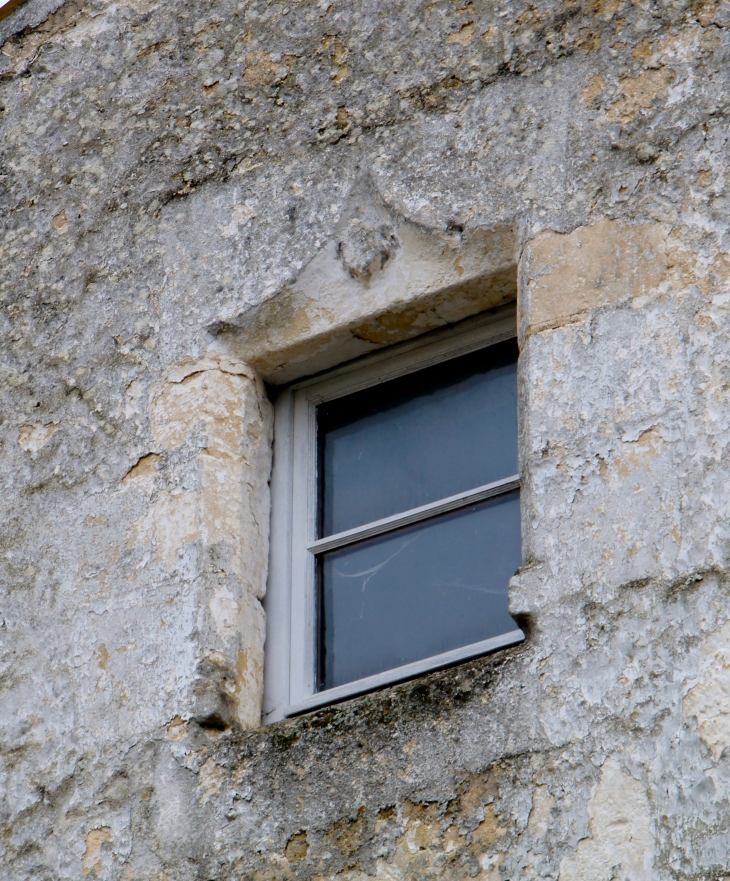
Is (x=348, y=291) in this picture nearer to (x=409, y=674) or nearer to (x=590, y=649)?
(x=409, y=674)

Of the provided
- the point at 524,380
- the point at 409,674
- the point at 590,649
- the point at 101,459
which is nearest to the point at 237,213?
the point at 101,459

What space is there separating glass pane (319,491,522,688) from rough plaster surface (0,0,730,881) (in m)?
0.20

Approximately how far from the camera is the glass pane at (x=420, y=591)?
3301mm

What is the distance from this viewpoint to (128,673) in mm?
3312

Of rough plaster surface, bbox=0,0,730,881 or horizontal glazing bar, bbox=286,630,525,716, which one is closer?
rough plaster surface, bbox=0,0,730,881

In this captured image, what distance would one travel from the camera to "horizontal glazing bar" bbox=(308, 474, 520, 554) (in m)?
3.40

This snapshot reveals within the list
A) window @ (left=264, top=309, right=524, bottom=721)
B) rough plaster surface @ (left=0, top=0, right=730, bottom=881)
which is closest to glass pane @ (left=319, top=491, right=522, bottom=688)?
window @ (left=264, top=309, right=524, bottom=721)

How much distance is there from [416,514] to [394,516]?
58 millimetres

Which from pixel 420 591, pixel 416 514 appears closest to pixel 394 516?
pixel 416 514

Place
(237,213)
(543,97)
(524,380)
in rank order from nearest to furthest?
1. (524,380)
2. (543,97)
3. (237,213)

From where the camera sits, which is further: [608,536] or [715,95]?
→ [715,95]

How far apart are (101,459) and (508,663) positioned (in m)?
1.22

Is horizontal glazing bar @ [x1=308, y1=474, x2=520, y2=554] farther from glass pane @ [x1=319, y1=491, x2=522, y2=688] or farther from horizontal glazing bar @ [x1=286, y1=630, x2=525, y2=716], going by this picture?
horizontal glazing bar @ [x1=286, y1=630, x2=525, y2=716]

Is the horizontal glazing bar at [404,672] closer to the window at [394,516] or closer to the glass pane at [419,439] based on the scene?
the window at [394,516]
